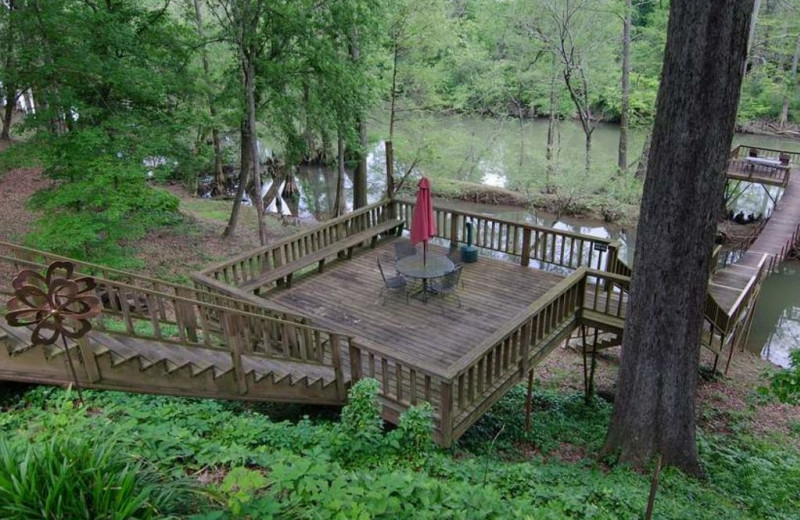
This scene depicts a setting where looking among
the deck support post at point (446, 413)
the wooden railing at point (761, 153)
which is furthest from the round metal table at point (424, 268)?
the wooden railing at point (761, 153)

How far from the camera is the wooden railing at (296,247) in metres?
7.13

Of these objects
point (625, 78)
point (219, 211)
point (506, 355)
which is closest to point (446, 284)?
point (506, 355)

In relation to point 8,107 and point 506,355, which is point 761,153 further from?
point 8,107

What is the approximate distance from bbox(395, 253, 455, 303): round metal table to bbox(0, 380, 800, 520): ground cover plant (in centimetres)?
204

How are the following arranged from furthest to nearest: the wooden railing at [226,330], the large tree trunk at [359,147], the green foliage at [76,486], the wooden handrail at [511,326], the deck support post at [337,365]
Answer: the large tree trunk at [359,147] → the deck support post at [337,365] → the wooden handrail at [511,326] → the wooden railing at [226,330] → the green foliage at [76,486]

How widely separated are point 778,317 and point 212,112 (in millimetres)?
15475

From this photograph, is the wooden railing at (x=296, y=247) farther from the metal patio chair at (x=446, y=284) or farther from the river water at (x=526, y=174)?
the river water at (x=526, y=174)

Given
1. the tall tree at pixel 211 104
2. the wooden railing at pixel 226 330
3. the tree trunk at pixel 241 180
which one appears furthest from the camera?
the tree trunk at pixel 241 180

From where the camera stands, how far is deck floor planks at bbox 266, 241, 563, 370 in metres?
6.64

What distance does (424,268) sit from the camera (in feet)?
25.1

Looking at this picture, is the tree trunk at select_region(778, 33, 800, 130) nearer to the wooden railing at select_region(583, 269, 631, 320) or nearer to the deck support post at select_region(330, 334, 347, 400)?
the wooden railing at select_region(583, 269, 631, 320)

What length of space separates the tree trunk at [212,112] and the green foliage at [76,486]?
9428 mm

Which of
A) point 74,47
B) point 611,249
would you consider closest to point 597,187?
point 611,249

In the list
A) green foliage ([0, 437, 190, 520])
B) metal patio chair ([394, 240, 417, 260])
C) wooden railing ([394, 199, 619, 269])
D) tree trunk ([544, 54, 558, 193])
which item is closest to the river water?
tree trunk ([544, 54, 558, 193])
